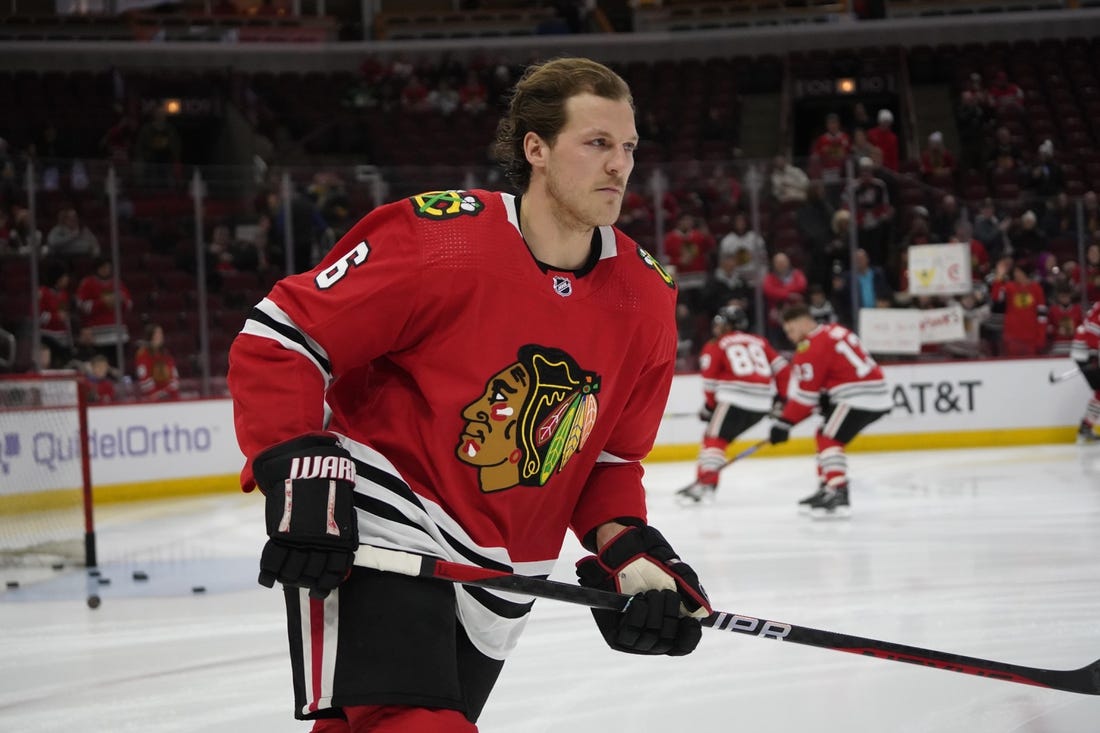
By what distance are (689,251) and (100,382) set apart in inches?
163

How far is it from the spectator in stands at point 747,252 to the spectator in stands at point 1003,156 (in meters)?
4.36

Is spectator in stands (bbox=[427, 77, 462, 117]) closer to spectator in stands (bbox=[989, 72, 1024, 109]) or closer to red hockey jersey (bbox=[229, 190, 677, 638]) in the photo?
spectator in stands (bbox=[989, 72, 1024, 109])

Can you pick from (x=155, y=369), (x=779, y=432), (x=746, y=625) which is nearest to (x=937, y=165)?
(x=779, y=432)

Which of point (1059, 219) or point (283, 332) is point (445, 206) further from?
point (1059, 219)

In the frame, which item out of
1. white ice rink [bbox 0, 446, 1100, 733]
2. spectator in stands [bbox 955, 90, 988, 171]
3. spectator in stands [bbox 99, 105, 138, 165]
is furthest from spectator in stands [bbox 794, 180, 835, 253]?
spectator in stands [bbox 99, 105, 138, 165]

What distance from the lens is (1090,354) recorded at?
9.69 metres

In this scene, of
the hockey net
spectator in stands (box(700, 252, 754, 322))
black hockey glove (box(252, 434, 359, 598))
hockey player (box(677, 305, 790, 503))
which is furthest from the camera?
spectator in stands (box(700, 252, 754, 322))

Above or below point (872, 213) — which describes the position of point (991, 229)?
below

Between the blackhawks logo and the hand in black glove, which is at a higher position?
the blackhawks logo

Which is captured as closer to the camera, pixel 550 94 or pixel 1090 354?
pixel 550 94

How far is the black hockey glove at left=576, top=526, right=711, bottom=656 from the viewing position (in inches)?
78.1

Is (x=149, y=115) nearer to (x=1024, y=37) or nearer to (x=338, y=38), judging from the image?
(x=338, y=38)

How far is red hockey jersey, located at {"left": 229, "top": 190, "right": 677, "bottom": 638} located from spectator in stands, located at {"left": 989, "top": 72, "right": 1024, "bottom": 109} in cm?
1339

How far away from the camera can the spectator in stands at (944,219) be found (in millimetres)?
9906
